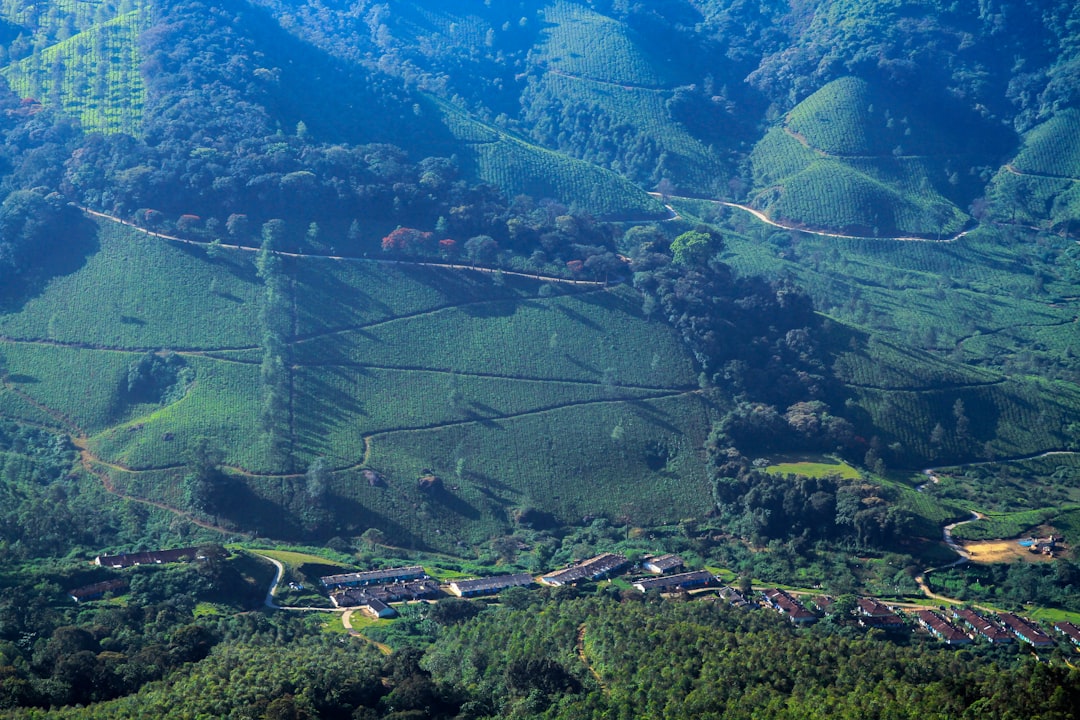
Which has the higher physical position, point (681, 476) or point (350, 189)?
point (350, 189)

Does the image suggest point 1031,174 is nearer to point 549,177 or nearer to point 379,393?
point 549,177

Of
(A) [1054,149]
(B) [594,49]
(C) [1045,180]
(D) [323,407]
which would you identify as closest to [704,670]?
(D) [323,407]

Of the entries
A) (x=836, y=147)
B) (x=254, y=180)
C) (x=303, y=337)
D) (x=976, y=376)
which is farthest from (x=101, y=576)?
(x=836, y=147)

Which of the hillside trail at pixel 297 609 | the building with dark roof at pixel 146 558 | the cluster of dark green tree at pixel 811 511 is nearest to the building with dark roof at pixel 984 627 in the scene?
the cluster of dark green tree at pixel 811 511

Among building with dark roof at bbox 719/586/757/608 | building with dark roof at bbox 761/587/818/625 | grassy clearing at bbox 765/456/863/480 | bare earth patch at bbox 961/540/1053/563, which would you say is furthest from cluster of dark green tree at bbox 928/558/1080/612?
building with dark roof at bbox 719/586/757/608

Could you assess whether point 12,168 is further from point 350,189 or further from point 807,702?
point 807,702

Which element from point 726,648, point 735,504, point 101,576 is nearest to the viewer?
point 726,648
